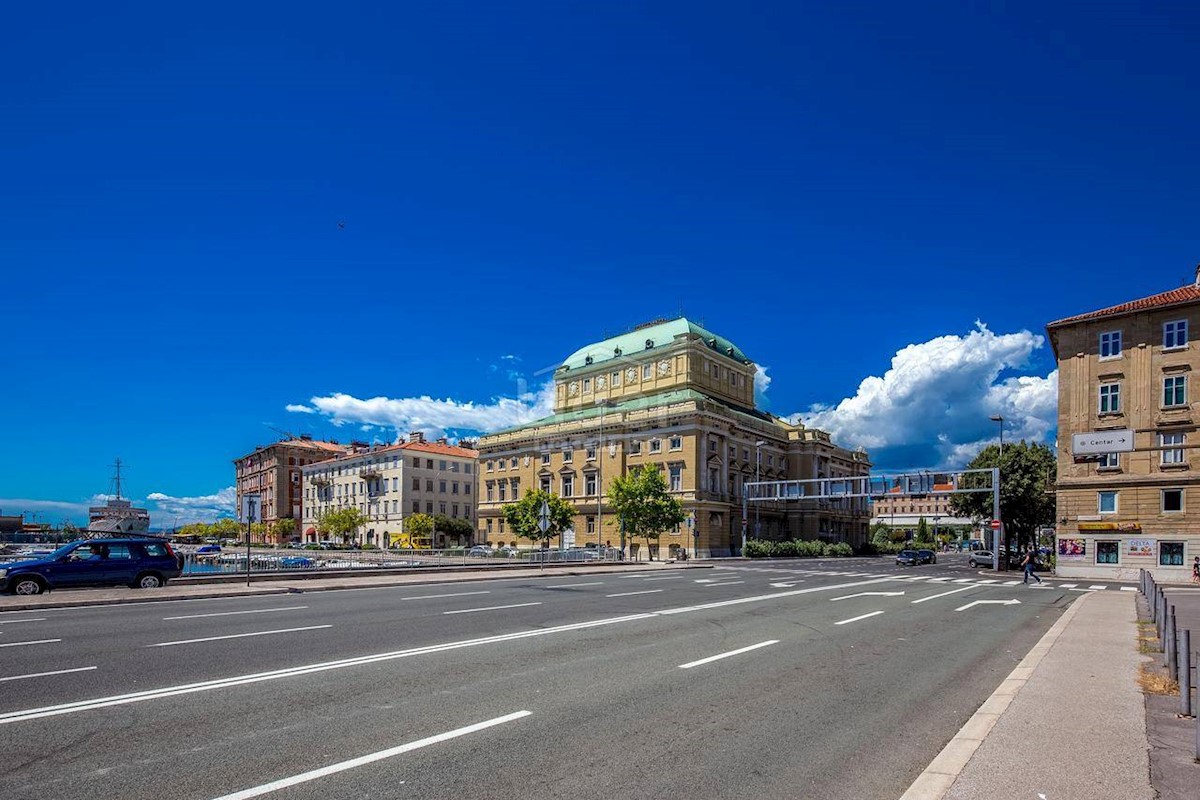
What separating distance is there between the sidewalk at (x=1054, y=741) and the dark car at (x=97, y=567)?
2216cm

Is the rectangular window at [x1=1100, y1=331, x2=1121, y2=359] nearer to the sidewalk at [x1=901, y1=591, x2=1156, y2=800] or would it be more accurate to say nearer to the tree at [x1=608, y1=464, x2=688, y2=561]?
the tree at [x1=608, y1=464, x2=688, y2=561]

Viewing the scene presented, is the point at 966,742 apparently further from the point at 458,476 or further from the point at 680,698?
the point at 458,476

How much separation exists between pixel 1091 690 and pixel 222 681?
1044cm

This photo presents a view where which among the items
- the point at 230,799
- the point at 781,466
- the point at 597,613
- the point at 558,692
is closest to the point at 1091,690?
the point at 558,692

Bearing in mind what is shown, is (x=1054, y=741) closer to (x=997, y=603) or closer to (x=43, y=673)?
(x=43, y=673)

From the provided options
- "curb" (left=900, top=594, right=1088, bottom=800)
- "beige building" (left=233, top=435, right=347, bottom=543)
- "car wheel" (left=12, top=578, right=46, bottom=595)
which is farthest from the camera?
"beige building" (left=233, top=435, right=347, bottom=543)

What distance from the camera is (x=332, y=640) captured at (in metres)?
12.3

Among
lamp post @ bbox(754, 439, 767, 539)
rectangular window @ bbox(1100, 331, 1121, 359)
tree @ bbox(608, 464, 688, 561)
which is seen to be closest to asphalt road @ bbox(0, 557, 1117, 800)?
rectangular window @ bbox(1100, 331, 1121, 359)

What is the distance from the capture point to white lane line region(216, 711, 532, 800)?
527 cm

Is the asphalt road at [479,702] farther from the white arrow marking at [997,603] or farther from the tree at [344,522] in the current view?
the tree at [344,522]

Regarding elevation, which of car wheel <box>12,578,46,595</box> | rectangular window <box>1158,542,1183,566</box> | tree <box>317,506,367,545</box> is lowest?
tree <box>317,506,367,545</box>

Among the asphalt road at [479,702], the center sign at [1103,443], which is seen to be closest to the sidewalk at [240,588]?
the asphalt road at [479,702]

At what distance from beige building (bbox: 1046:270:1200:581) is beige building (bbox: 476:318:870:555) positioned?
32357mm

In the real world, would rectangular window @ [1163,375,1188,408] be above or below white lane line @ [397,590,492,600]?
above
